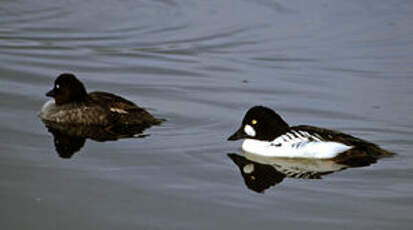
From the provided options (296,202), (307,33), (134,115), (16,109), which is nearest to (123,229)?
(296,202)

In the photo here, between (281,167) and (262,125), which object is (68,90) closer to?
(262,125)

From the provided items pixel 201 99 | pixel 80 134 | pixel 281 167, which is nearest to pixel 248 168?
pixel 281 167

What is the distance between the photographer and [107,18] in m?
21.4

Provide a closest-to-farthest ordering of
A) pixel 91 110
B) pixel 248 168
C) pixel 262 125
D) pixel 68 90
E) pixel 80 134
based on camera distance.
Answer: pixel 248 168
pixel 262 125
pixel 80 134
pixel 91 110
pixel 68 90

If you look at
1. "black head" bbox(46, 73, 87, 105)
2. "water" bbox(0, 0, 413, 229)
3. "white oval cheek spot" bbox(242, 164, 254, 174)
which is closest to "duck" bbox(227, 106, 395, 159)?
"water" bbox(0, 0, 413, 229)

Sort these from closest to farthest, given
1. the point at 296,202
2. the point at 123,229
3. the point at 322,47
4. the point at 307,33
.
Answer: the point at 123,229 < the point at 296,202 < the point at 322,47 < the point at 307,33

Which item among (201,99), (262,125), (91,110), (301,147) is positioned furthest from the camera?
(201,99)

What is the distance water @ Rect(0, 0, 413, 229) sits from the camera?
29.5ft

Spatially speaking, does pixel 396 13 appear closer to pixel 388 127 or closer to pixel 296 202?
pixel 388 127

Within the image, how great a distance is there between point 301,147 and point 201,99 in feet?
10.5

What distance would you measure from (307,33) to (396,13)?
326cm

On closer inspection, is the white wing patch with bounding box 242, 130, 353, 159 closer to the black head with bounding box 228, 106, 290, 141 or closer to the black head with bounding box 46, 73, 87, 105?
the black head with bounding box 228, 106, 290, 141

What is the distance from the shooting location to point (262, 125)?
1130 cm

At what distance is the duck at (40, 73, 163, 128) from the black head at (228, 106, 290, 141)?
1.76 meters
